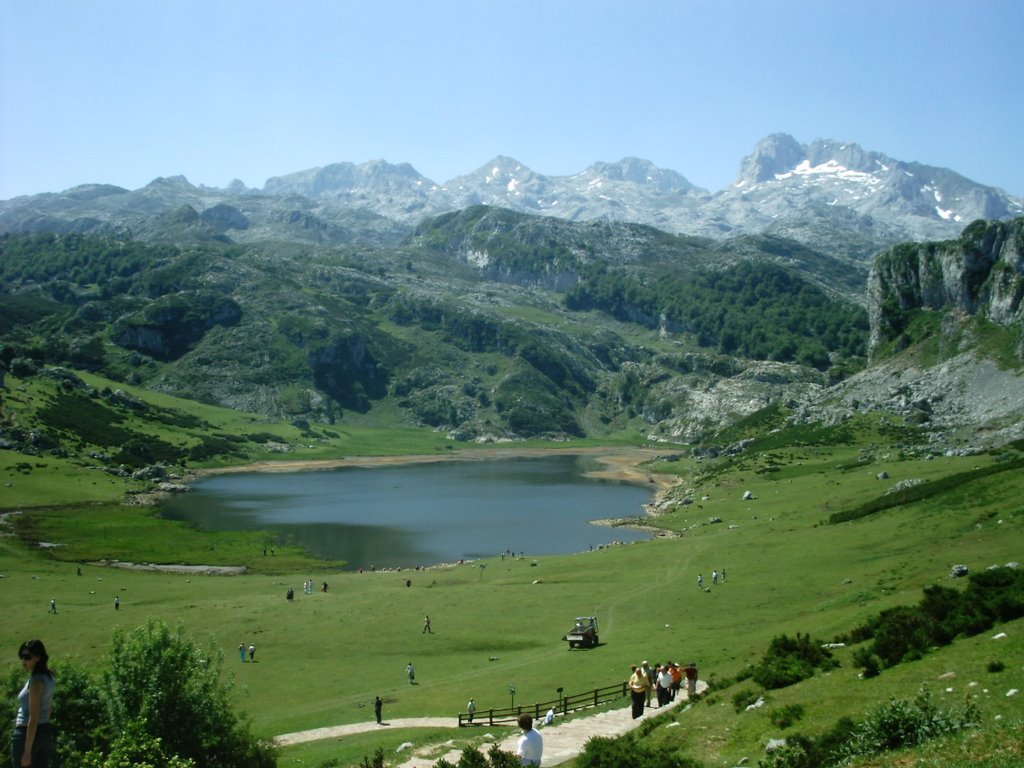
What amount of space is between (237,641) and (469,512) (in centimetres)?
9200

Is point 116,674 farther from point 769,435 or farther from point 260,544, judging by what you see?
point 769,435

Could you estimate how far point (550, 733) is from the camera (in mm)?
34906

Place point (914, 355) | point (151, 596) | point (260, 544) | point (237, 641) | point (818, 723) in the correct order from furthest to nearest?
point (914, 355) < point (260, 544) < point (151, 596) < point (237, 641) < point (818, 723)

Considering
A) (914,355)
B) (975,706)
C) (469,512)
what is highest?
(914,355)

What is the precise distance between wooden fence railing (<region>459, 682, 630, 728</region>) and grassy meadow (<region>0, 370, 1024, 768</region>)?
6.24 feet

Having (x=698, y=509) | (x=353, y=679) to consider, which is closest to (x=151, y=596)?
(x=353, y=679)

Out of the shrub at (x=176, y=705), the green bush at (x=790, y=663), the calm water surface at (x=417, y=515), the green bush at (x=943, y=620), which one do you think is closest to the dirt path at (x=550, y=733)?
the green bush at (x=790, y=663)

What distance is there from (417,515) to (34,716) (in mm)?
135758

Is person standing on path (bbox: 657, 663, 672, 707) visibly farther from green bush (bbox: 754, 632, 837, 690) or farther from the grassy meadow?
green bush (bbox: 754, 632, 837, 690)

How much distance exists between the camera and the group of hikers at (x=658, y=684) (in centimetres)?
3400

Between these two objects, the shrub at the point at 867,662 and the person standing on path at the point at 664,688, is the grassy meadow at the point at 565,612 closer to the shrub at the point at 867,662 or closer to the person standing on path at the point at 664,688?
the shrub at the point at 867,662

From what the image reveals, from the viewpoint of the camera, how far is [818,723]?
24.0 metres

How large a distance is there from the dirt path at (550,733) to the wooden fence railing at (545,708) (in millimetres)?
749

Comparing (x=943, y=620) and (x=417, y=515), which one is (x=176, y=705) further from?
(x=417, y=515)
